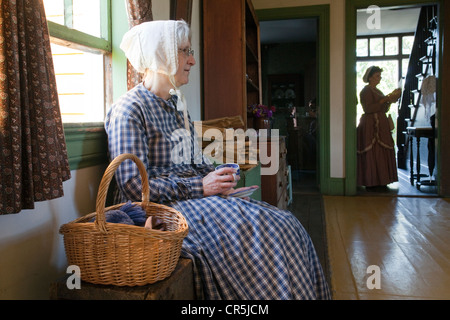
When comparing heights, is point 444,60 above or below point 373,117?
above

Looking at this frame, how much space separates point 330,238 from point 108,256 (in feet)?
8.34

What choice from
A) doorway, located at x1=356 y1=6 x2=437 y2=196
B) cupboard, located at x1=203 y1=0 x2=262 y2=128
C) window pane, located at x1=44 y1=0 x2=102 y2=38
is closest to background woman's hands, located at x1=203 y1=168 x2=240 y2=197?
window pane, located at x1=44 y1=0 x2=102 y2=38

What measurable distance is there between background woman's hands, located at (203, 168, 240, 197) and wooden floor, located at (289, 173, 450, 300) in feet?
3.26

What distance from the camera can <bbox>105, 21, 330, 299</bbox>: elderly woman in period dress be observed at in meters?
1.37

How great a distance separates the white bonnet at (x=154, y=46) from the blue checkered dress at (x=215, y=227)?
0.13 m

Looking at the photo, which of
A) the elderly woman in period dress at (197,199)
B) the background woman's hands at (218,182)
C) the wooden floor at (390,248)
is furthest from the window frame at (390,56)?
the background woman's hands at (218,182)

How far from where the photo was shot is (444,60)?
16.2ft

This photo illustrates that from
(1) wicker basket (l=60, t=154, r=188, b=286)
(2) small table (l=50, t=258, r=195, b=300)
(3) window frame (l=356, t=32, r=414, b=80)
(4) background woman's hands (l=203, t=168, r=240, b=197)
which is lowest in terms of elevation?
(2) small table (l=50, t=258, r=195, b=300)

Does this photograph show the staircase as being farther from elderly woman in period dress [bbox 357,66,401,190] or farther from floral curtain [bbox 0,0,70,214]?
floral curtain [bbox 0,0,70,214]

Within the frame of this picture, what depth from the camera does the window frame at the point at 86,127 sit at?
165 cm
